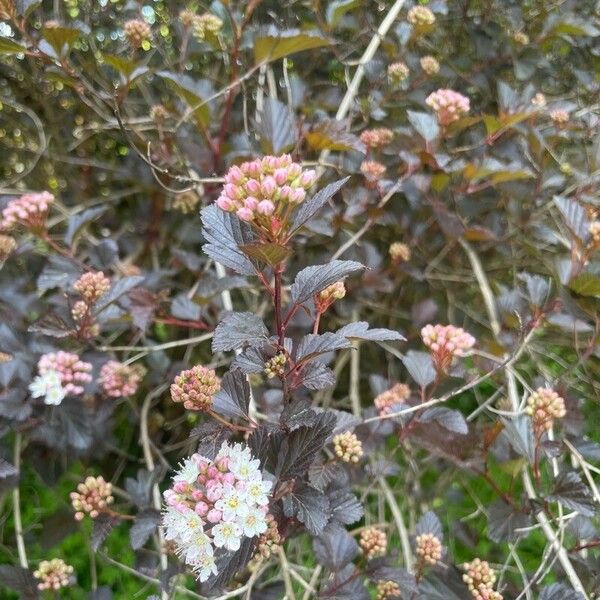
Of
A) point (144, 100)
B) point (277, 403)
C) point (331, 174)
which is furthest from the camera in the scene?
point (144, 100)

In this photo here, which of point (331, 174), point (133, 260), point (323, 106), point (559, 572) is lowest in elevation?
point (559, 572)

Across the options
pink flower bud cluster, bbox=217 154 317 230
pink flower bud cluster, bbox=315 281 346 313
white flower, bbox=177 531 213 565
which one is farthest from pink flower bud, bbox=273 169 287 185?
white flower, bbox=177 531 213 565

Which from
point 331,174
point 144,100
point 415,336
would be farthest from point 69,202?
point 415,336

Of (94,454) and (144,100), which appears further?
(144,100)

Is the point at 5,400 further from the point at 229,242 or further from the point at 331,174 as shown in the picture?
the point at 331,174

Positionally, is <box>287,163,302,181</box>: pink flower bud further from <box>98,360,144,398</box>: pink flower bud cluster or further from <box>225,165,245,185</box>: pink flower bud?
<box>98,360,144,398</box>: pink flower bud cluster

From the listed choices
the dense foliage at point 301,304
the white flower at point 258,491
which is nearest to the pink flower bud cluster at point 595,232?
the dense foliage at point 301,304

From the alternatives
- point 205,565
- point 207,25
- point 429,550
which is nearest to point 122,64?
point 207,25

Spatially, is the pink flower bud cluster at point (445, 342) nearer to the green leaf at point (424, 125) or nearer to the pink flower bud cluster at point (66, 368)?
the green leaf at point (424, 125)
